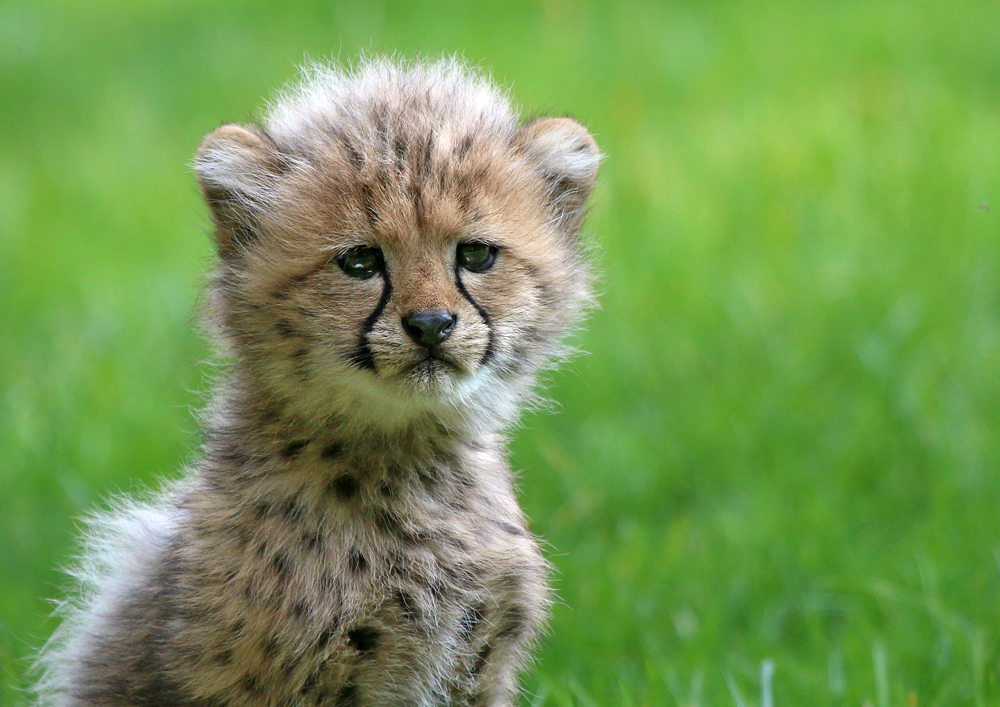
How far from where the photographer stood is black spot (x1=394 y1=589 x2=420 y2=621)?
121 inches

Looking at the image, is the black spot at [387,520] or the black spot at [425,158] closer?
the black spot at [425,158]

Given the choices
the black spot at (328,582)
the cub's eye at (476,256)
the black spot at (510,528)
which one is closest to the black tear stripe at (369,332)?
the cub's eye at (476,256)

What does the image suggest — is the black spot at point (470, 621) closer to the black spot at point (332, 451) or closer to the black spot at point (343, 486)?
the black spot at point (343, 486)

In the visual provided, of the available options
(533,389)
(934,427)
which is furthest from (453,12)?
(533,389)

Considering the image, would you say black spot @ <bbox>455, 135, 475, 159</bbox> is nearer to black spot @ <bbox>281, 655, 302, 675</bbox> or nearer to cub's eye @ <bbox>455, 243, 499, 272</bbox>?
cub's eye @ <bbox>455, 243, 499, 272</bbox>

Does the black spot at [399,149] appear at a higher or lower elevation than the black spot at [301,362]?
higher

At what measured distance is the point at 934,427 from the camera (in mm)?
5355

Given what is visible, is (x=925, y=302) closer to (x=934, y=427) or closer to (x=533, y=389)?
(x=934, y=427)

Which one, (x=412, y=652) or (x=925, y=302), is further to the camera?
(x=925, y=302)

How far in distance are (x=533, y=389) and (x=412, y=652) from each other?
91 centimetres

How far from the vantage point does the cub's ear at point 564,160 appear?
349cm

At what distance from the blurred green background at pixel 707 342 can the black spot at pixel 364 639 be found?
104 cm

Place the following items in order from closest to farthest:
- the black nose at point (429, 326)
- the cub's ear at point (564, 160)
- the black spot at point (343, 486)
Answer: the black nose at point (429, 326), the black spot at point (343, 486), the cub's ear at point (564, 160)

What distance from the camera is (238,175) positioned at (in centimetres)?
331
